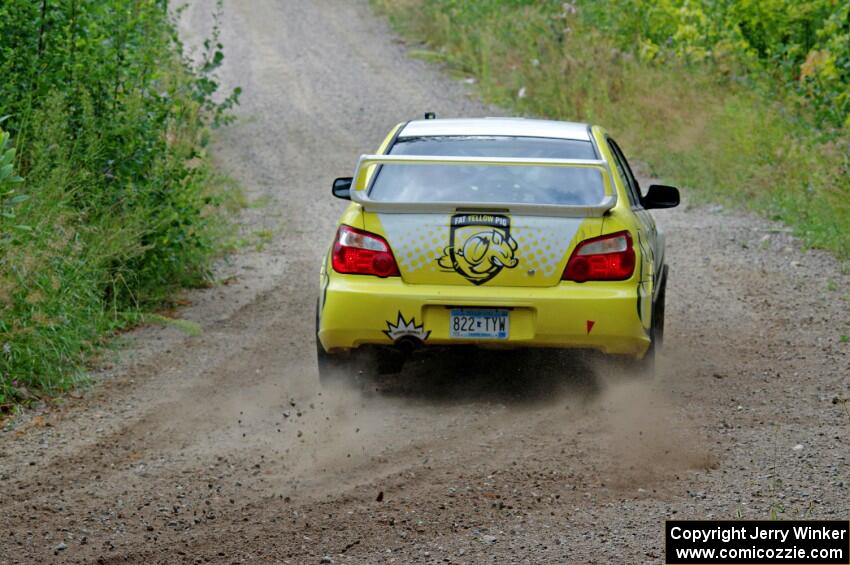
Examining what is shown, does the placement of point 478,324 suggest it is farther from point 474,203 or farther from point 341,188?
point 341,188

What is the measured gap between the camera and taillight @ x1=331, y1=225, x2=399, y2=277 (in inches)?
294

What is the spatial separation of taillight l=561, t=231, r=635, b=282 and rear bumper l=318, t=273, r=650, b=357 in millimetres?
45

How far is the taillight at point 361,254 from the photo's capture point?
746 centimetres

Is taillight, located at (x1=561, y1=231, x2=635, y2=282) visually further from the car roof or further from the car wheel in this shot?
the car wheel

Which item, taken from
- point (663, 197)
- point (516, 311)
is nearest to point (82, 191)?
point (516, 311)

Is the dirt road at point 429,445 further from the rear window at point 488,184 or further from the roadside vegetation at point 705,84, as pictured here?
the roadside vegetation at point 705,84

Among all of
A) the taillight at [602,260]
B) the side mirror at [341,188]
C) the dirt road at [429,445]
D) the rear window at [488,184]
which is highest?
the rear window at [488,184]

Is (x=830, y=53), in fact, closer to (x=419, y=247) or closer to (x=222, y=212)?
(x=222, y=212)

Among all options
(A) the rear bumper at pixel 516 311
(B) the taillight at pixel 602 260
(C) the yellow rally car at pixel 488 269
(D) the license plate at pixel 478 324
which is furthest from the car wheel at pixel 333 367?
(B) the taillight at pixel 602 260

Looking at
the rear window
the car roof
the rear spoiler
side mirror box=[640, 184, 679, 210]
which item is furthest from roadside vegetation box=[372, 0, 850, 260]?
the rear spoiler

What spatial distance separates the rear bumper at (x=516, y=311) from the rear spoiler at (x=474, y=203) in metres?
0.40

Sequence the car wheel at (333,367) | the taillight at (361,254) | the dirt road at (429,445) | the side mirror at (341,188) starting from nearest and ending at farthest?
1. the dirt road at (429,445)
2. the taillight at (361,254)
3. the car wheel at (333,367)
4. the side mirror at (341,188)

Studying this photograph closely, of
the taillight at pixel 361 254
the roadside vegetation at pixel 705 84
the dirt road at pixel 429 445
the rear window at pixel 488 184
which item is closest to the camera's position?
the dirt road at pixel 429 445

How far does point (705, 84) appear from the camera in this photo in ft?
63.3
